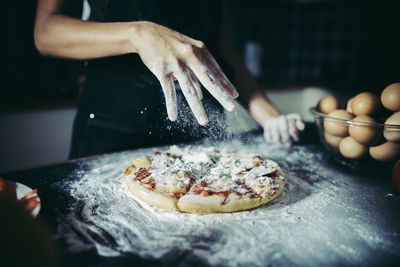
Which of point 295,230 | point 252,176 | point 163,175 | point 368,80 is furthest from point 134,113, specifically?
point 368,80

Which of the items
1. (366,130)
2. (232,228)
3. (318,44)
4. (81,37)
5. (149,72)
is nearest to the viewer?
(232,228)

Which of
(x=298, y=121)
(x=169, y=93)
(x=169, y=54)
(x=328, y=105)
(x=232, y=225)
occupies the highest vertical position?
(x=169, y=54)

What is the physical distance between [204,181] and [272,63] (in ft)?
13.0

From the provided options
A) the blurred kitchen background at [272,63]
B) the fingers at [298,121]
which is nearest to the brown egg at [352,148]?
the fingers at [298,121]

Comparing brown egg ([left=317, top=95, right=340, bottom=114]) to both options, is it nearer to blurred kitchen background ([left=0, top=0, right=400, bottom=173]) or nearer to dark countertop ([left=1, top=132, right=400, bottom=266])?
dark countertop ([left=1, top=132, right=400, bottom=266])

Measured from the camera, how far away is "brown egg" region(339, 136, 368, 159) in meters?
1.10

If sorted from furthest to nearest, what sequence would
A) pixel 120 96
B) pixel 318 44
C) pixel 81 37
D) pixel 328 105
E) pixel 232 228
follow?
pixel 318 44, pixel 120 96, pixel 328 105, pixel 81 37, pixel 232 228

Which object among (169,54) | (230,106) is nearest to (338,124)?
(230,106)

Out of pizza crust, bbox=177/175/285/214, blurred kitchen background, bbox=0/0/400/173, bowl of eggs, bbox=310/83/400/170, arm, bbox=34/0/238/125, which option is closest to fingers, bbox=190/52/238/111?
arm, bbox=34/0/238/125

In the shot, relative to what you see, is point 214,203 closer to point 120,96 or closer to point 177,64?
point 177,64

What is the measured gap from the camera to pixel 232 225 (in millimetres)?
787

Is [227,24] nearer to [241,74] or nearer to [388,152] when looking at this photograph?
[241,74]

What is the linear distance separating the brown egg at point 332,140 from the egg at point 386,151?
130 mm

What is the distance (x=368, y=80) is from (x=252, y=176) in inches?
149
